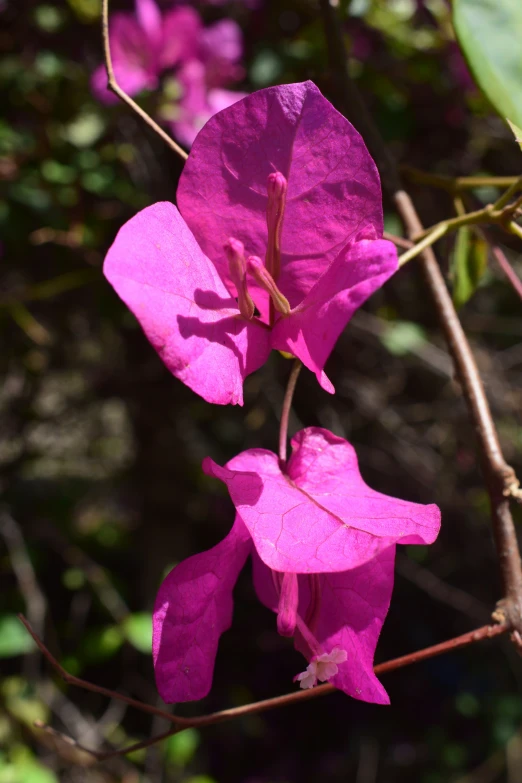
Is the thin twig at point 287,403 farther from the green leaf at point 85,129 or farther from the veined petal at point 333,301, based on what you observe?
the green leaf at point 85,129

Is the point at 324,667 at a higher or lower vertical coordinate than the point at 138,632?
higher

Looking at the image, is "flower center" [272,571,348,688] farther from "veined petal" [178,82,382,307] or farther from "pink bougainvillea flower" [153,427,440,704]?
"veined petal" [178,82,382,307]

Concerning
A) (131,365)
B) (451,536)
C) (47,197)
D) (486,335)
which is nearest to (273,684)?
(451,536)

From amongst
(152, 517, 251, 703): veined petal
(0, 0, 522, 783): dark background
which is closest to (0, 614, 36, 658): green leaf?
(0, 0, 522, 783): dark background

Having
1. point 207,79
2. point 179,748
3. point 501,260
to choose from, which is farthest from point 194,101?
point 179,748

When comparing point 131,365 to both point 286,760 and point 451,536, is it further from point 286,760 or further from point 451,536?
point 286,760

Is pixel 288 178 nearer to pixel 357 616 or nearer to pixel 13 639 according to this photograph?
pixel 357 616

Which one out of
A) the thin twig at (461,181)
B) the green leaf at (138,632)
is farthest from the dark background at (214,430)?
the thin twig at (461,181)
